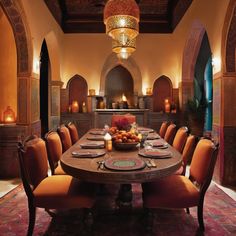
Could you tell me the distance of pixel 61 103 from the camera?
260 inches

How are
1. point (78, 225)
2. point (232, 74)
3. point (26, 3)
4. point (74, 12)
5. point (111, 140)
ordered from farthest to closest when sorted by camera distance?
point (74, 12) → point (26, 3) → point (232, 74) → point (111, 140) → point (78, 225)

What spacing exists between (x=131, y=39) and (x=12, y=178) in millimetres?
2845

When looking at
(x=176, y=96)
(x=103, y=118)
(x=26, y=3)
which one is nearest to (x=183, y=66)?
(x=176, y=96)

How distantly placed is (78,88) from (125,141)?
4507 millimetres

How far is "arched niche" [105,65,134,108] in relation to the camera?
23.0 feet

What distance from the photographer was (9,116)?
417cm

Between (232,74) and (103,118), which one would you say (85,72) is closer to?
(103,118)

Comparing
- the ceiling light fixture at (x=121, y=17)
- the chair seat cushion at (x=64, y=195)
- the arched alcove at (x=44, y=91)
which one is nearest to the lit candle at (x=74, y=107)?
the arched alcove at (x=44, y=91)

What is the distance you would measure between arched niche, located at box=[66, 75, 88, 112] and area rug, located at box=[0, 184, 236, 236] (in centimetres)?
409

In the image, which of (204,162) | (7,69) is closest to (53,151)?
(204,162)

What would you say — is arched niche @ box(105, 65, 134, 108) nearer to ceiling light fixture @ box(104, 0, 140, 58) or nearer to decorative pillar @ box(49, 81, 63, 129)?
decorative pillar @ box(49, 81, 63, 129)

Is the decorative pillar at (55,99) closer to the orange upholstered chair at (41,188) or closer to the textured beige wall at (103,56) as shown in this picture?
the textured beige wall at (103,56)

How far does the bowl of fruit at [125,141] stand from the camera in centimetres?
246


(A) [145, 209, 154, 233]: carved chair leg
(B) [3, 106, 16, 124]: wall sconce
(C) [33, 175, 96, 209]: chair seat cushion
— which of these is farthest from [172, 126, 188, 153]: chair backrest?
(B) [3, 106, 16, 124]: wall sconce
